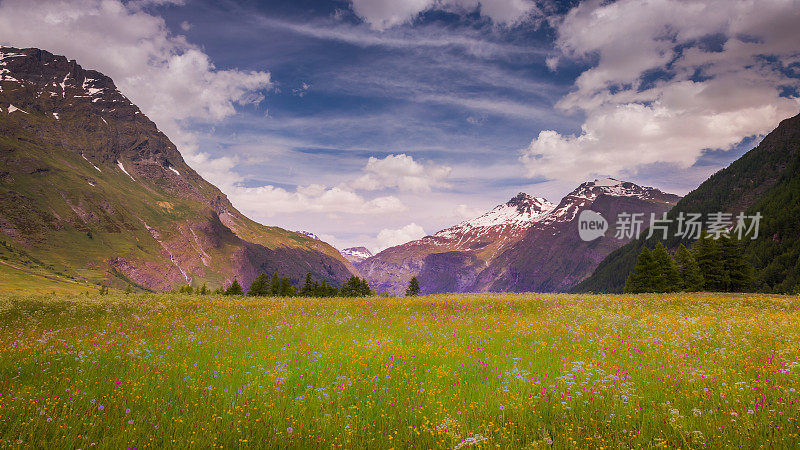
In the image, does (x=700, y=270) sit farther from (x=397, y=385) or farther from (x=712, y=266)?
(x=397, y=385)

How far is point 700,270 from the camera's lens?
50531 mm

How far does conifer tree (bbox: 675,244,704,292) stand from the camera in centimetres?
4959

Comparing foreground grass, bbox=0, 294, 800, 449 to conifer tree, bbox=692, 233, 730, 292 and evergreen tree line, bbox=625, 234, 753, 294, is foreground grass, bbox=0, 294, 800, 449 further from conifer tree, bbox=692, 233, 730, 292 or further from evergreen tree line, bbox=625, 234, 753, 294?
conifer tree, bbox=692, 233, 730, 292

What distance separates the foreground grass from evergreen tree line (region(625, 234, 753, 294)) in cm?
4466

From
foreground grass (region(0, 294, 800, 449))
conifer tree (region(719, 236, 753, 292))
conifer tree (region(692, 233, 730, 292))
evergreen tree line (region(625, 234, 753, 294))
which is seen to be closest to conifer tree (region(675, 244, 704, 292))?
evergreen tree line (region(625, 234, 753, 294))

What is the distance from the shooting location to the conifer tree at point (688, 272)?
4959 cm

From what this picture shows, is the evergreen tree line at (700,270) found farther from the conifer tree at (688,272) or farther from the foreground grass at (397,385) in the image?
the foreground grass at (397,385)

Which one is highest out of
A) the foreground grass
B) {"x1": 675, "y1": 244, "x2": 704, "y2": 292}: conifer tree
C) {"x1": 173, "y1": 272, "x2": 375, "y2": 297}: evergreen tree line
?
{"x1": 675, "y1": 244, "x2": 704, "y2": 292}: conifer tree

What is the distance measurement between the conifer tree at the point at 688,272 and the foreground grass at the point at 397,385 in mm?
43839

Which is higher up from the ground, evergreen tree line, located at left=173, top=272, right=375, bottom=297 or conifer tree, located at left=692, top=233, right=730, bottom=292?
conifer tree, located at left=692, top=233, right=730, bottom=292

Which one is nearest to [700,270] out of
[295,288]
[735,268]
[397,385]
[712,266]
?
[712,266]

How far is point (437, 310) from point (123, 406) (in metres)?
16.6

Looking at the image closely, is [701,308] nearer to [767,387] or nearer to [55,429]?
[767,387]

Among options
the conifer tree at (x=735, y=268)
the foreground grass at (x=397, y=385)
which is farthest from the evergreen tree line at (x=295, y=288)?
the foreground grass at (x=397, y=385)
